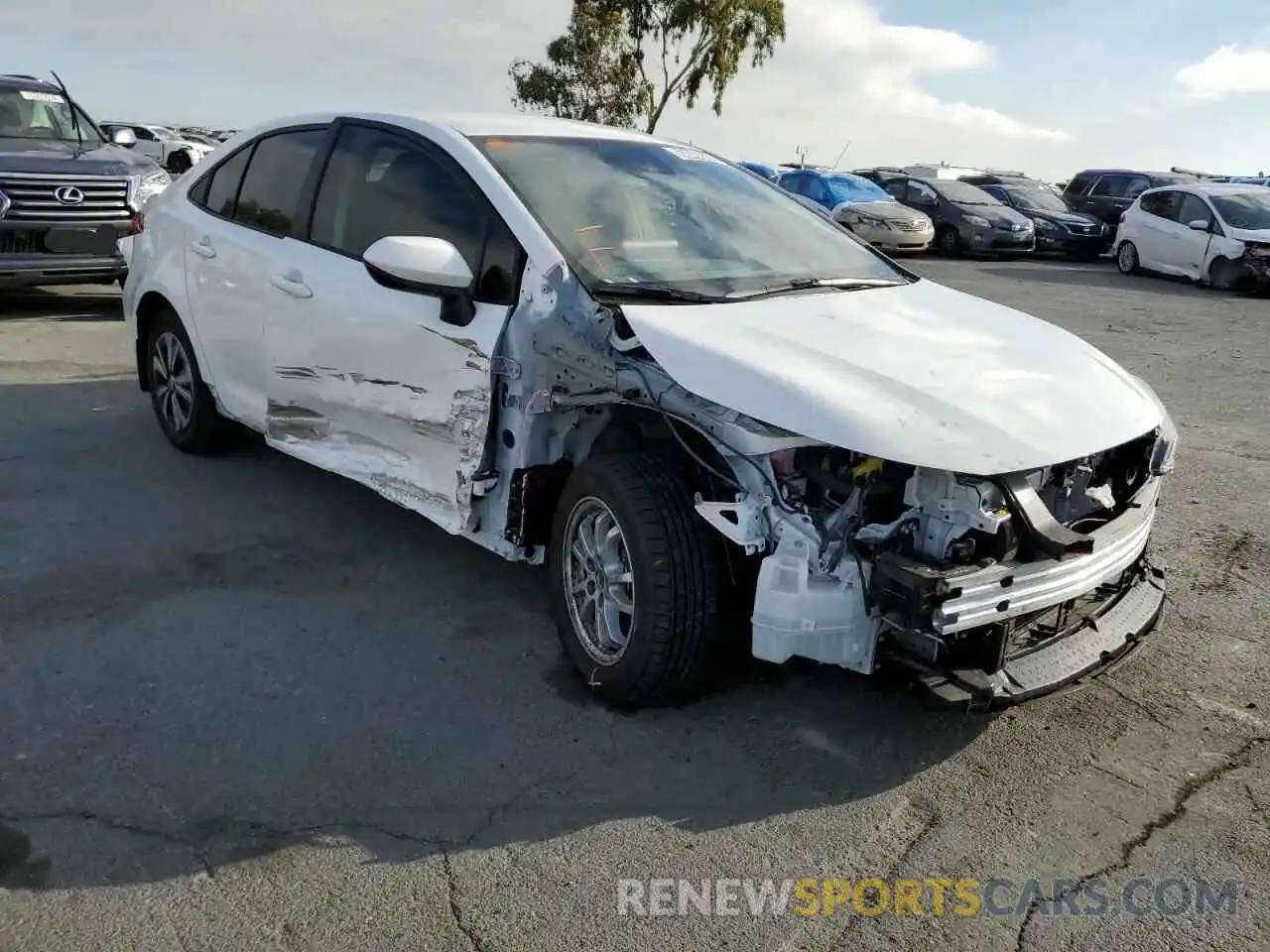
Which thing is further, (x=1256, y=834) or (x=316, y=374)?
(x=316, y=374)

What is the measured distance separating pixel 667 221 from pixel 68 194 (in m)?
7.47

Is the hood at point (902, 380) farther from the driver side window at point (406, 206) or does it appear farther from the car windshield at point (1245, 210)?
the car windshield at point (1245, 210)

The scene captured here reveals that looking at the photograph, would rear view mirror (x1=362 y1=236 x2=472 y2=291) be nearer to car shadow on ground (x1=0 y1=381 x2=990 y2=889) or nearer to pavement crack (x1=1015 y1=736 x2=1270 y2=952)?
car shadow on ground (x1=0 y1=381 x2=990 y2=889)

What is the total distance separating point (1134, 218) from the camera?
18.6m

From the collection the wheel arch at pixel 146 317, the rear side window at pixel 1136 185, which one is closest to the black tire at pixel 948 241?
the rear side window at pixel 1136 185

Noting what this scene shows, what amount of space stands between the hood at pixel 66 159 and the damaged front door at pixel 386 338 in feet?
20.2

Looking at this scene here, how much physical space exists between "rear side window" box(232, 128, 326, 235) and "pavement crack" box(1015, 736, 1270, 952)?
385 centimetres

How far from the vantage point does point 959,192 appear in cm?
2192

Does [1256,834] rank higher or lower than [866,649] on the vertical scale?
lower

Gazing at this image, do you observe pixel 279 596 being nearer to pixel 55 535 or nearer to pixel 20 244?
pixel 55 535

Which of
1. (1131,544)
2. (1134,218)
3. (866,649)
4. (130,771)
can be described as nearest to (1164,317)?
(1134,218)

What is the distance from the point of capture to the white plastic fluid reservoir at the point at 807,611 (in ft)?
9.67

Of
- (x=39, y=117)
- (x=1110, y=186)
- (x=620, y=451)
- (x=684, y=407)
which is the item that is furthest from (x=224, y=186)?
(x=1110, y=186)

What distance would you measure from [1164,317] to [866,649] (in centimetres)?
1183
